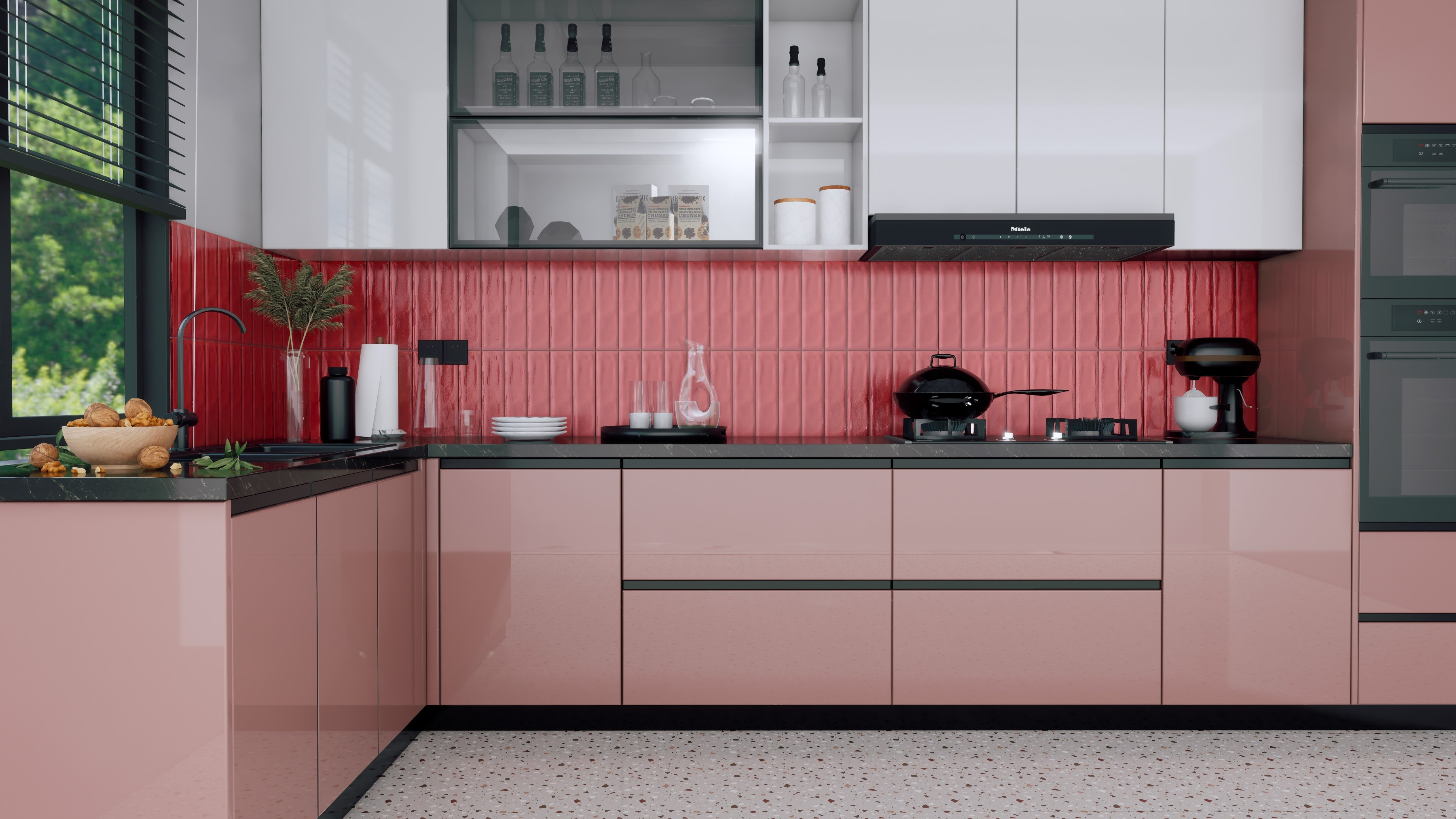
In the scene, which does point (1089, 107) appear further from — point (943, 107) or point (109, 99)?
point (109, 99)

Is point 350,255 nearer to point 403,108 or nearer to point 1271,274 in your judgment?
point 403,108

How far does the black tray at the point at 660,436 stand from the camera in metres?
2.41

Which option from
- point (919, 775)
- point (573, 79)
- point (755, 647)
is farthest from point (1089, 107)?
point (919, 775)

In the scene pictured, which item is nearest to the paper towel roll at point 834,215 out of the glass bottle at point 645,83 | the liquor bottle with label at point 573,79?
the glass bottle at point 645,83

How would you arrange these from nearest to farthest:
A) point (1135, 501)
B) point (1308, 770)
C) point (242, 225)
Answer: point (1308, 770)
point (1135, 501)
point (242, 225)

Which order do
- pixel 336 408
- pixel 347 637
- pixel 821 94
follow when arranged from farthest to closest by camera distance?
pixel 821 94 → pixel 336 408 → pixel 347 637

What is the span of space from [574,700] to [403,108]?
1903mm

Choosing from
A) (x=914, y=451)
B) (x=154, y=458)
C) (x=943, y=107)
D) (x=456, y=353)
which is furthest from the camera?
(x=456, y=353)

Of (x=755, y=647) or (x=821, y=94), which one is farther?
(x=821, y=94)

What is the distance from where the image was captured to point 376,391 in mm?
2543

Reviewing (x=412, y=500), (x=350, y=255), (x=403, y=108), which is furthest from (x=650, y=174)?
(x=412, y=500)

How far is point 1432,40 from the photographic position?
231 cm

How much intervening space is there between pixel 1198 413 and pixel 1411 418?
1.76ft

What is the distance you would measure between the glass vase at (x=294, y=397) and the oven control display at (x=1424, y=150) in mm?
3323
